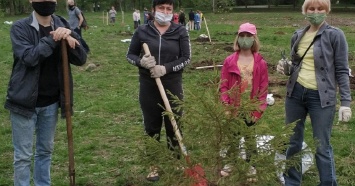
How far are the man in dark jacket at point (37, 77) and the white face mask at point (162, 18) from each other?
94 cm

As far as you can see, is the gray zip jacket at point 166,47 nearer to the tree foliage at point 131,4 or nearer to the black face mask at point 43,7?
the black face mask at point 43,7

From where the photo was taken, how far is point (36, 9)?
4410mm

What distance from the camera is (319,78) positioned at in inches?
185

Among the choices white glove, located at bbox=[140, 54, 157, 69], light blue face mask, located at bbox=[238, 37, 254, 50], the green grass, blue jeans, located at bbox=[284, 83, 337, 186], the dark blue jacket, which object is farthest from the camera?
the green grass

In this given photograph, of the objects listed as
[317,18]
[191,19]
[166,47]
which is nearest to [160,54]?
[166,47]

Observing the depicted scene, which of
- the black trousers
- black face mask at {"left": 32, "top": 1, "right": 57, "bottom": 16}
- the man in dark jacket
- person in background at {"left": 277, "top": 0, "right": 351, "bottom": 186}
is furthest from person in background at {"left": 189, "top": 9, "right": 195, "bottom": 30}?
black face mask at {"left": 32, "top": 1, "right": 57, "bottom": 16}

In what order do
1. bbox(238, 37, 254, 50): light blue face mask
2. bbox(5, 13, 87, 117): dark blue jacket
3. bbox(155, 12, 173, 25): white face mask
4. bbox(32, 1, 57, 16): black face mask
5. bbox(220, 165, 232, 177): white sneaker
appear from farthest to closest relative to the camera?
bbox(238, 37, 254, 50): light blue face mask < bbox(155, 12, 173, 25): white face mask < bbox(32, 1, 57, 16): black face mask < bbox(5, 13, 87, 117): dark blue jacket < bbox(220, 165, 232, 177): white sneaker

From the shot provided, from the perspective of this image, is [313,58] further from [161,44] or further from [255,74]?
[161,44]

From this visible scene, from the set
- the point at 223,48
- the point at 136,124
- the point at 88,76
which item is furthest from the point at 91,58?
the point at 136,124

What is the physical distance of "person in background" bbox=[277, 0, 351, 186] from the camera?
15.3ft

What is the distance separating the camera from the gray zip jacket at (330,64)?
183 inches

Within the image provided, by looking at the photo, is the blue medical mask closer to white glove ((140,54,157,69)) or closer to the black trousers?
white glove ((140,54,157,69))

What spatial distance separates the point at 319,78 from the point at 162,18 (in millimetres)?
1653

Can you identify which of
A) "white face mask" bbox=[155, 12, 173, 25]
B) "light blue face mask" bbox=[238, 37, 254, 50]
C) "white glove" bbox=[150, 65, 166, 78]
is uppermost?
"white face mask" bbox=[155, 12, 173, 25]
